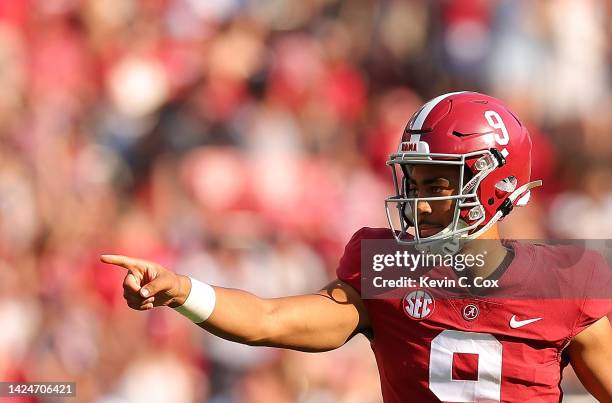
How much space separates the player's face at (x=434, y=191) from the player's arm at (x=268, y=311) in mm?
304

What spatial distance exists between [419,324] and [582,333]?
456 mm

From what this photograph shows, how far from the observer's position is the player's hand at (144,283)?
255 cm

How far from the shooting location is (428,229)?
300 centimetres

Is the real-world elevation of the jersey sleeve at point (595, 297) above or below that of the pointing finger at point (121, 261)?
below

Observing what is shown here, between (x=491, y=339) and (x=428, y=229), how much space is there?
356mm

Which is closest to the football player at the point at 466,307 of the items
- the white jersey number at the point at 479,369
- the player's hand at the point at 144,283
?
the white jersey number at the point at 479,369

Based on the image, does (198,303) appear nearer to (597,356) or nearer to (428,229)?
(428,229)

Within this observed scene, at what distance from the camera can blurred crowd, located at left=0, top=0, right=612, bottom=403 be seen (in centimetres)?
590

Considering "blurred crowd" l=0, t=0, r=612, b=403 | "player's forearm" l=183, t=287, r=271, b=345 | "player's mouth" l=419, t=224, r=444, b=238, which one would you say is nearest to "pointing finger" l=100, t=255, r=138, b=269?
"player's forearm" l=183, t=287, r=271, b=345

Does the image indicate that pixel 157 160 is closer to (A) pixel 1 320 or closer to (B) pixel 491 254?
(A) pixel 1 320

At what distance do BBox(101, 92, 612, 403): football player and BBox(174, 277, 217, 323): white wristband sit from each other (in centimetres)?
5

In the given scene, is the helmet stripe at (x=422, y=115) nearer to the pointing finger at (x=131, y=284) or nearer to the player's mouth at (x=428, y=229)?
the player's mouth at (x=428, y=229)

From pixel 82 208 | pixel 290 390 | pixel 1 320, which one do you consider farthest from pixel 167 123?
pixel 290 390

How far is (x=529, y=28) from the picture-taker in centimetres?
713
